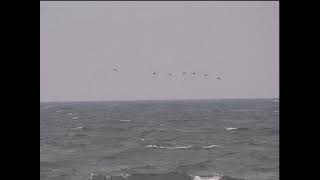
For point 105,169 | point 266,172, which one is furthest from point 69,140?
point 266,172

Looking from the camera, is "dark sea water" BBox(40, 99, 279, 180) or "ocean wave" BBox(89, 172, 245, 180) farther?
"dark sea water" BBox(40, 99, 279, 180)

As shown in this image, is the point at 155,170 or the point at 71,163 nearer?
the point at 155,170

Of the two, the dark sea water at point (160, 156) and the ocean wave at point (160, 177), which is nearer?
the ocean wave at point (160, 177)

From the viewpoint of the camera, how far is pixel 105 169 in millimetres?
21812

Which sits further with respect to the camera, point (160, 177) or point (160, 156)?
point (160, 156)
